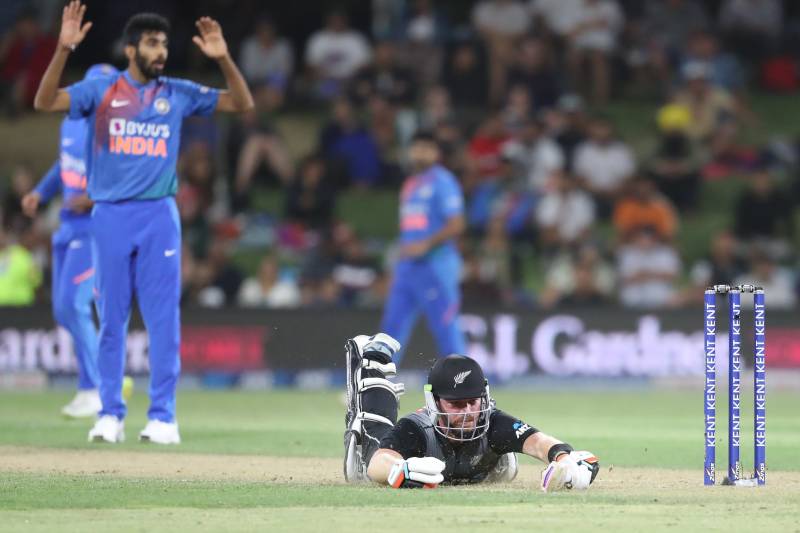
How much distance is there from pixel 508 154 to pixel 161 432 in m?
10.1

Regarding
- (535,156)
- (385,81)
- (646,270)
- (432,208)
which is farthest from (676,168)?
(432,208)

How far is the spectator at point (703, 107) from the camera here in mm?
20844

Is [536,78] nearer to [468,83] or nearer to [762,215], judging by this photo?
[468,83]

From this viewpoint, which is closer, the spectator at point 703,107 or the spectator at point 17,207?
the spectator at point 17,207

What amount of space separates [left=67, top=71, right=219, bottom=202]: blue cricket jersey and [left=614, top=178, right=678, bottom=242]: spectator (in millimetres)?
9348

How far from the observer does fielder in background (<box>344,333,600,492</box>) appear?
757 cm

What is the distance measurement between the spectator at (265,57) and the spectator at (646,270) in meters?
5.81

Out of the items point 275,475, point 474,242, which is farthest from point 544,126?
point 275,475

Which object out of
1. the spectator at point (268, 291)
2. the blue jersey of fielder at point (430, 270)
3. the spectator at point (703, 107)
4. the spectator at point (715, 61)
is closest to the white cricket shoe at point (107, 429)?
the blue jersey of fielder at point (430, 270)

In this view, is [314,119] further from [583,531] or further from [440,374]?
[583,531]

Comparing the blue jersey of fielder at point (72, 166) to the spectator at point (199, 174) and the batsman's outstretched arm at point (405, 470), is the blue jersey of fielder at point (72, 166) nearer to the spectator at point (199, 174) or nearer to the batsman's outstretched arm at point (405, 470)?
the batsman's outstretched arm at point (405, 470)

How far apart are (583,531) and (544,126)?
14.4 metres

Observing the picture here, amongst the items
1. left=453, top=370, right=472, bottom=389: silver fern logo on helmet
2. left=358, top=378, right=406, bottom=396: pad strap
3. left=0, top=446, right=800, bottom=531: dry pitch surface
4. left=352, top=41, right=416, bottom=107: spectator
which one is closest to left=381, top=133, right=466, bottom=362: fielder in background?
left=0, top=446, right=800, bottom=531: dry pitch surface

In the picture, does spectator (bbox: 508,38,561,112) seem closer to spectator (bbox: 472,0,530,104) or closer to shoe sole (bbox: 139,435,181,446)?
A: spectator (bbox: 472,0,530,104)
